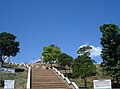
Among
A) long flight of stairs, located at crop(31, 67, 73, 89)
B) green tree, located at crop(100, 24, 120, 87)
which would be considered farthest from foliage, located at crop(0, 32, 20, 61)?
green tree, located at crop(100, 24, 120, 87)

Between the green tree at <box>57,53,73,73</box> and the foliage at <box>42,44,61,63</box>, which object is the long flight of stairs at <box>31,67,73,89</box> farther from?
the foliage at <box>42,44,61,63</box>

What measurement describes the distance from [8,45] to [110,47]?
28970 millimetres

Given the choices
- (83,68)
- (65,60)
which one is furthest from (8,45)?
(83,68)

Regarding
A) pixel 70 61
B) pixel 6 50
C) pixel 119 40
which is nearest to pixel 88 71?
pixel 119 40

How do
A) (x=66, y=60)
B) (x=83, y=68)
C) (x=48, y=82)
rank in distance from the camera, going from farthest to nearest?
(x=66, y=60) → (x=83, y=68) → (x=48, y=82)

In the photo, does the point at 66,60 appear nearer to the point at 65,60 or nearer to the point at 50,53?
the point at 65,60

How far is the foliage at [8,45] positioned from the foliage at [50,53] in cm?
626

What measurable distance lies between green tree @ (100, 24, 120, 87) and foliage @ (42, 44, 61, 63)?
25992mm

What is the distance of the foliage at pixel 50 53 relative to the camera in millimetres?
64144

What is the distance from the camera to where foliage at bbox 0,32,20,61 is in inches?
2416

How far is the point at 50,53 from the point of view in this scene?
6475 cm

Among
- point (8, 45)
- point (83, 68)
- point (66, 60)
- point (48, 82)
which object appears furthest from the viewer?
point (8, 45)

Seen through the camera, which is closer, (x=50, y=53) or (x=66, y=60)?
(x=66, y=60)

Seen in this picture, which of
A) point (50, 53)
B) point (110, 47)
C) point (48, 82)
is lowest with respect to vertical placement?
point (48, 82)
